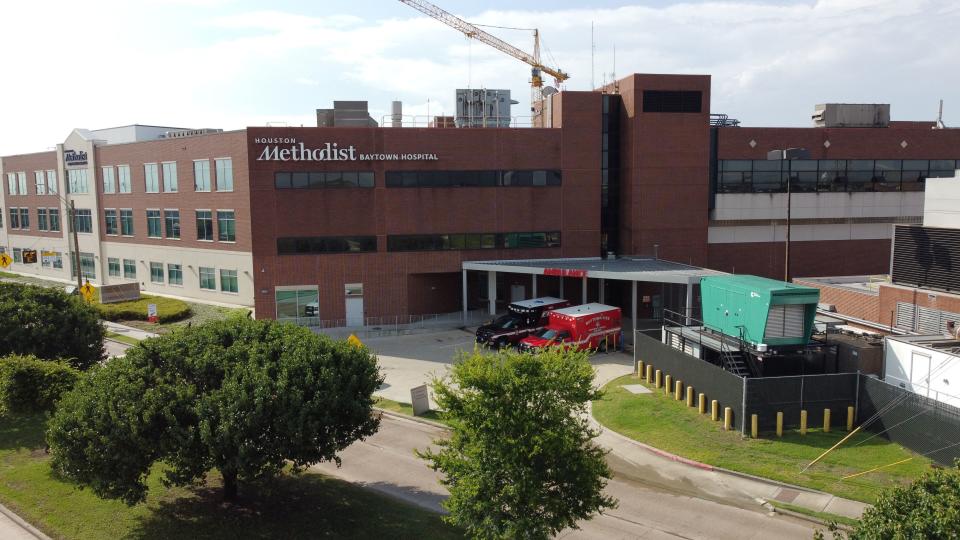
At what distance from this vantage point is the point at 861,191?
2026 inches

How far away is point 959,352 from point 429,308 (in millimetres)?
30624

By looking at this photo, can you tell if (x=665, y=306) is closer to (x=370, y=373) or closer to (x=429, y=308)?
(x=429, y=308)

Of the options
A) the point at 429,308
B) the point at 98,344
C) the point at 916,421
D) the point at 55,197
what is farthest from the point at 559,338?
the point at 55,197

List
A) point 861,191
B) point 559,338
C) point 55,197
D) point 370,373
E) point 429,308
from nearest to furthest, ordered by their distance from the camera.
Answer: point 370,373 → point 559,338 → point 429,308 → point 861,191 → point 55,197

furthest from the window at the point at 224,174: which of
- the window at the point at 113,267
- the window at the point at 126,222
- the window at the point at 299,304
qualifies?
the window at the point at 113,267

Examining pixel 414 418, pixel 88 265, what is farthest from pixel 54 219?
pixel 414 418

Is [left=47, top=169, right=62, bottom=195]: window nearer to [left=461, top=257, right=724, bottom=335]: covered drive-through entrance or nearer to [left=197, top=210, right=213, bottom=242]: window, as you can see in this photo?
[left=197, top=210, right=213, bottom=242]: window

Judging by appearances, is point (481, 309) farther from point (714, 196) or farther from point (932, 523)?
point (932, 523)

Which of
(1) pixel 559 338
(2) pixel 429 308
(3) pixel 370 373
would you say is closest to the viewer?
(3) pixel 370 373

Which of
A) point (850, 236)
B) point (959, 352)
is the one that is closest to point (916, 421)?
point (959, 352)

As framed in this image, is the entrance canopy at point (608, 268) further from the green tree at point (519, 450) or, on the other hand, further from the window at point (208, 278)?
the green tree at point (519, 450)

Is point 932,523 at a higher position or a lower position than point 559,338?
higher

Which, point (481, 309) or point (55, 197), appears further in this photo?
point (55, 197)

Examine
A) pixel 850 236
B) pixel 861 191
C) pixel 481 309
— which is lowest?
pixel 481 309
